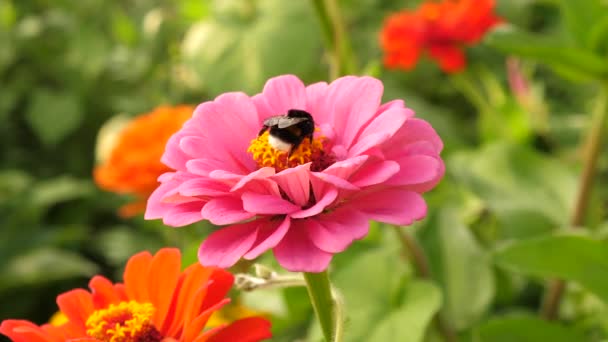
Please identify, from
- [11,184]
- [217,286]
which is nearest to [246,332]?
[217,286]

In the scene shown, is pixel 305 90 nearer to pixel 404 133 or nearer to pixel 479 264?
pixel 404 133

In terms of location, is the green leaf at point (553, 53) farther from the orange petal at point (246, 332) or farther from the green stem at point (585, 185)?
the orange petal at point (246, 332)

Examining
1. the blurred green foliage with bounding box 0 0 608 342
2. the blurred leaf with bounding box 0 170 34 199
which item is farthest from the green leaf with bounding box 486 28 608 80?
the blurred leaf with bounding box 0 170 34 199

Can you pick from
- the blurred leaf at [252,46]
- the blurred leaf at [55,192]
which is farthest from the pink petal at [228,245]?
the blurred leaf at [55,192]

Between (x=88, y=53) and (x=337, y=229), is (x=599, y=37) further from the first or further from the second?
(x=88, y=53)

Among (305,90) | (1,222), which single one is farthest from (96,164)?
(305,90)

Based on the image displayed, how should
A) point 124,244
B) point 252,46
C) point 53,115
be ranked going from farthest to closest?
1. point 53,115
2. point 124,244
3. point 252,46

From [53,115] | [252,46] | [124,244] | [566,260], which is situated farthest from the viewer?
[53,115]
